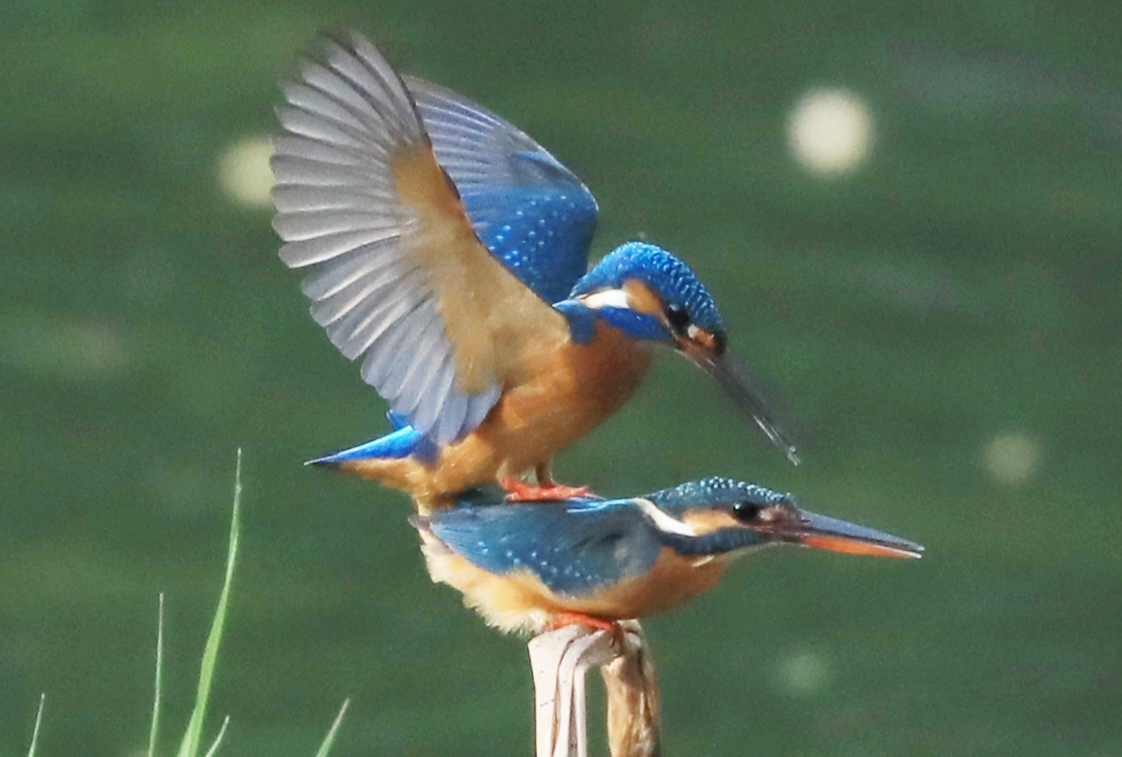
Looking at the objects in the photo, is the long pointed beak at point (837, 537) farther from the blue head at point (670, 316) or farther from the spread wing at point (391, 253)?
the spread wing at point (391, 253)

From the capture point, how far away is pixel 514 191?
144 cm

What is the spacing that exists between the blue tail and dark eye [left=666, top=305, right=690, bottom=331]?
0.20 meters

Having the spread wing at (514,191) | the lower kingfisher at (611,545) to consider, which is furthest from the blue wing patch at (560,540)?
the spread wing at (514,191)

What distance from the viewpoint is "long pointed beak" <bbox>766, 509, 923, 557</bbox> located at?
111 centimetres

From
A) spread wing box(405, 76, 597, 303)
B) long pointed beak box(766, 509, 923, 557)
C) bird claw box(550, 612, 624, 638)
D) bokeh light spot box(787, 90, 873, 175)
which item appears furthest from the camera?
bokeh light spot box(787, 90, 873, 175)

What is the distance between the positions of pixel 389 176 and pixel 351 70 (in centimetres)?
7

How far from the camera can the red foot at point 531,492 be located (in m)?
1.28

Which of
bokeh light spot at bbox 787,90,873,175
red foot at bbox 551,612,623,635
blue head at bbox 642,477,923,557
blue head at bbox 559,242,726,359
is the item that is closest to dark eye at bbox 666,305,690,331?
blue head at bbox 559,242,726,359

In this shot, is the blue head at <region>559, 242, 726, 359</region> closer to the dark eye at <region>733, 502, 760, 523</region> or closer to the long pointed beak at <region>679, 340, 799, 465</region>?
the long pointed beak at <region>679, 340, 799, 465</region>

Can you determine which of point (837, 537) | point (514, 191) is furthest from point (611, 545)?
point (514, 191)

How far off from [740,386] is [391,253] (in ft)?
0.81

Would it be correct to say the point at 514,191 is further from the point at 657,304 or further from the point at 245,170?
the point at 245,170

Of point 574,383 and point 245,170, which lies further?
point 245,170

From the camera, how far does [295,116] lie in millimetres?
1123
